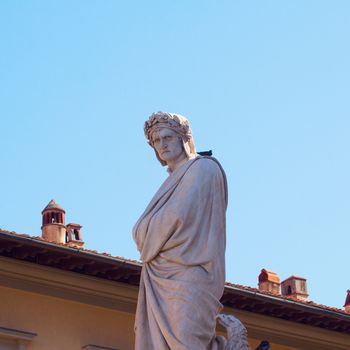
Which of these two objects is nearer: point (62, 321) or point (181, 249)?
point (181, 249)

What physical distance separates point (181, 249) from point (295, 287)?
2367 cm

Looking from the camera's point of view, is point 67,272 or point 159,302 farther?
point 67,272

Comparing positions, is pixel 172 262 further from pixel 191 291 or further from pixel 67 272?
pixel 67 272

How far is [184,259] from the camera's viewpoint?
703 centimetres

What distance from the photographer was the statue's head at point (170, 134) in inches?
294

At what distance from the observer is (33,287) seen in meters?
22.9

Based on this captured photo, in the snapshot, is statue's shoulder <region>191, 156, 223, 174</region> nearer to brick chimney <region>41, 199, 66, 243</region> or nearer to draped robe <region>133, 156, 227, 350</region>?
draped robe <region>133, 156, 227, 350</region>

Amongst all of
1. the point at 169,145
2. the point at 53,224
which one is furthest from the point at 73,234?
the point at 169,145

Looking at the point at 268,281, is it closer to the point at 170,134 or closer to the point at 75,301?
the point at 75,301

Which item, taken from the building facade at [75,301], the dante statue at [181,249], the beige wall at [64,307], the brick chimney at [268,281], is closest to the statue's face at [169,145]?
the dante statue at [181,249]

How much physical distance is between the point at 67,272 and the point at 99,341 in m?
1.45

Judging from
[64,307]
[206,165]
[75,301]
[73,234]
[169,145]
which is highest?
[73,234]

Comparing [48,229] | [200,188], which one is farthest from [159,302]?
[48,229]

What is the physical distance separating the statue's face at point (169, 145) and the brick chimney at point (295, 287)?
Result: 2303 cm
